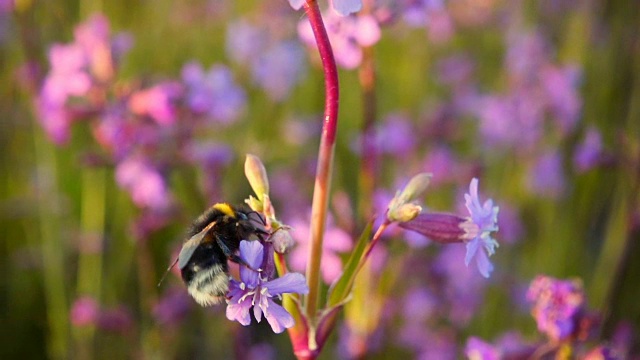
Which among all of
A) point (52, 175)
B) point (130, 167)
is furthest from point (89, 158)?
point (52, 175)

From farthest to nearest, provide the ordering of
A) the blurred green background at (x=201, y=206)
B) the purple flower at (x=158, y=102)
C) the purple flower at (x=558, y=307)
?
1. the blurred green background at (x=201, y=206)
2. the purple flower at (x=158, y=102)
3. the purple flower at (x=558, y=307)

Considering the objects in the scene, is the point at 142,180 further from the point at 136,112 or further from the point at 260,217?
the point at 260,217

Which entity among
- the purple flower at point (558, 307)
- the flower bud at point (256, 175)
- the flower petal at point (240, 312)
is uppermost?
the flower bud at point (256, 175)

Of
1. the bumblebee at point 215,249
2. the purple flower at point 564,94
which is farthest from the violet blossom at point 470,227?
the purple flower at point 564,94

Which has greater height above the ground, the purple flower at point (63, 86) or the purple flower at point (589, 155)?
the purple flower at point (63, 86)

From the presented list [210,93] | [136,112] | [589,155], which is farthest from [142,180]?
[589,155]

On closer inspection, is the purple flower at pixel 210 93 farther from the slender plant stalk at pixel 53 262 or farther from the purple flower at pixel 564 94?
the purple flower at pixel 564 94

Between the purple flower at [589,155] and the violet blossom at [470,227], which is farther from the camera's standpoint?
the purple flower at [589,155]
